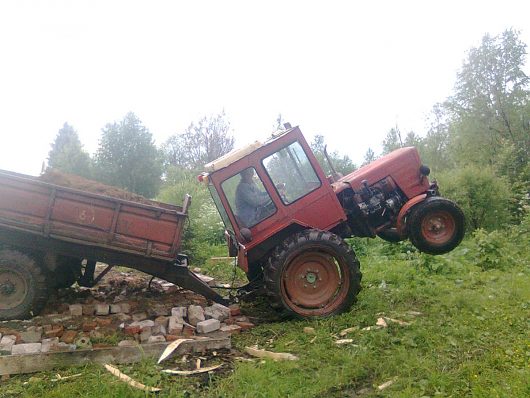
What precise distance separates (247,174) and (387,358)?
2.91 meters

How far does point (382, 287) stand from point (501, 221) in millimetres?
7711

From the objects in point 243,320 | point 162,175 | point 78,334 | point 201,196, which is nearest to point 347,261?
point 243,320

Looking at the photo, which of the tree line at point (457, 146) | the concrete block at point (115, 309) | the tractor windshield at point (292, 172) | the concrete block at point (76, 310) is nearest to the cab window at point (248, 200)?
the tractor windshield at point (292, 172)

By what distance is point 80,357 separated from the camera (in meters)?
4.45

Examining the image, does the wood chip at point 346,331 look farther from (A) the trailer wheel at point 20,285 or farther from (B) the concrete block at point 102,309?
(A) the trailer wheel at point 20,285

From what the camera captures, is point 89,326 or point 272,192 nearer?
point 89,326

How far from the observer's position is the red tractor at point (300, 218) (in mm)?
5914

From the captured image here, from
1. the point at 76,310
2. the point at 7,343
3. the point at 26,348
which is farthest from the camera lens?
the point at 76,310

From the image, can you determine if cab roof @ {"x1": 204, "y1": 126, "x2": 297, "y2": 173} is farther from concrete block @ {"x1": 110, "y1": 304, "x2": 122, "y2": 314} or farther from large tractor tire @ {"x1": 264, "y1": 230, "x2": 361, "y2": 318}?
concrete block @ {"x1": 110, "y1": 304, "x2": 122, "y2": 314}

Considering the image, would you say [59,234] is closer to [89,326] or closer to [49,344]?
[89,326]

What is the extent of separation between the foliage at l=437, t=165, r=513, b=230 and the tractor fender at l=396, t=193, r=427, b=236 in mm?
7349

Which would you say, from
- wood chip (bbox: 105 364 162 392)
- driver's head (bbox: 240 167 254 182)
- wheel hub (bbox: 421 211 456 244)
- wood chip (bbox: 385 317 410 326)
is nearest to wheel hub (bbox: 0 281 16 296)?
wood chip (bbox: 105 364 162 392)

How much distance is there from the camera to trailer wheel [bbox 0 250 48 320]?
5.52 metres

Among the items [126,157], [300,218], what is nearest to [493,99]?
[126,157]
